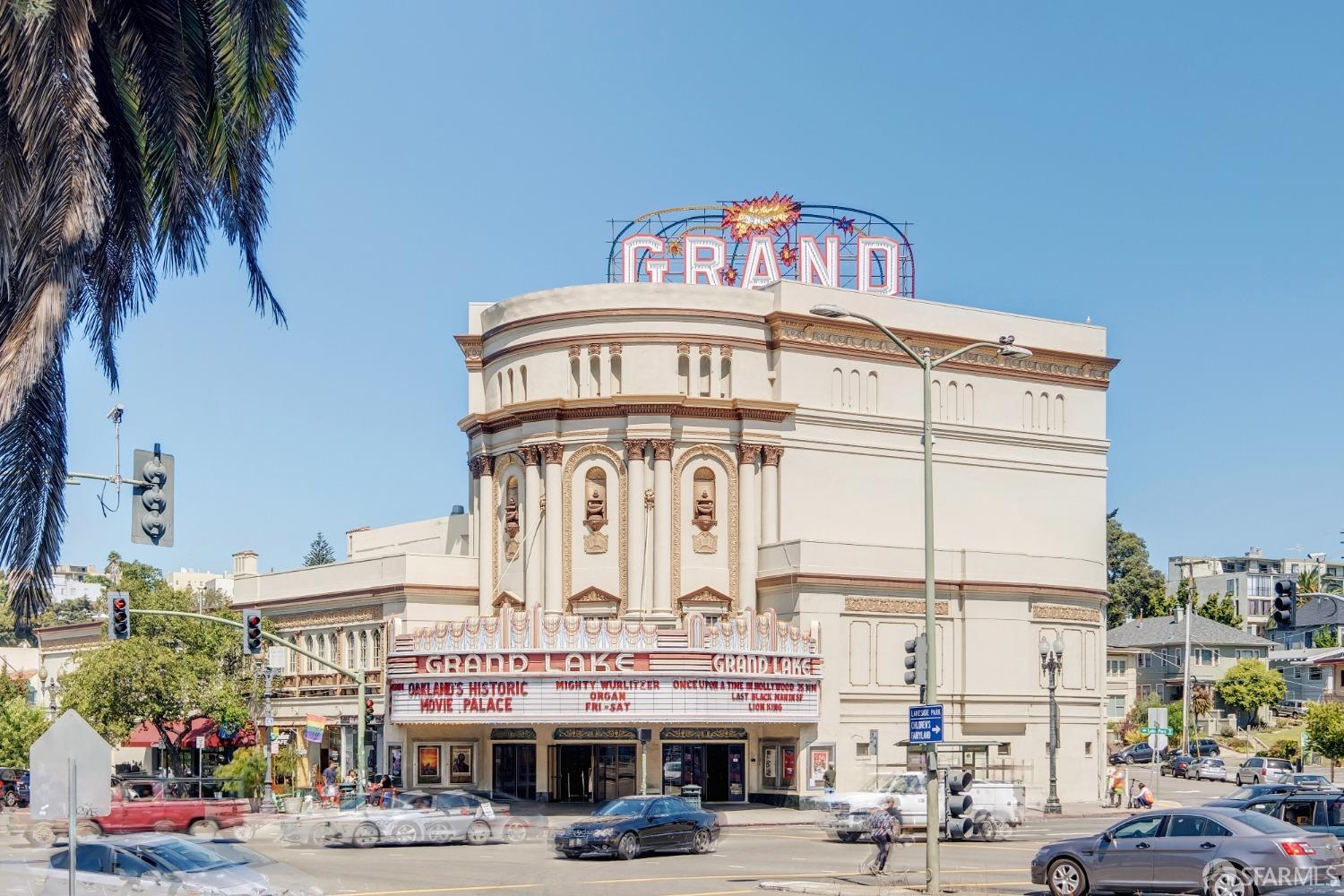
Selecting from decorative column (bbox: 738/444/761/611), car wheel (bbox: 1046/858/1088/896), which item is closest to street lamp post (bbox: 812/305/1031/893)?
car wheel (bbox: 1046/858/1088/896)

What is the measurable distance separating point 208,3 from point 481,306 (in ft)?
176

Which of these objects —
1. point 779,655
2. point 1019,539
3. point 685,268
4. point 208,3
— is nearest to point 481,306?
point 685,268

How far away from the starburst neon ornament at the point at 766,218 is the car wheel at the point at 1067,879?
46.2 meters

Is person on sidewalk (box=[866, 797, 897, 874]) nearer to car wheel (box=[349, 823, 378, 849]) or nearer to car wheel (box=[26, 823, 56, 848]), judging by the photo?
car wheel (box=[349, 823, 378, 849])

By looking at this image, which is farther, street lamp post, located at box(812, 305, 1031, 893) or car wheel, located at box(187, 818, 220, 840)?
car wheel, located at box(187, 818, 220, 840)

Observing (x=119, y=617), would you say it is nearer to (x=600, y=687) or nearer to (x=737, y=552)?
(x=600, y=687)

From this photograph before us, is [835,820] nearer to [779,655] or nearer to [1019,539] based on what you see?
[779,655]

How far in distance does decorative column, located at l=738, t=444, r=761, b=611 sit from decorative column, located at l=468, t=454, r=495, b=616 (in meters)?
10.2

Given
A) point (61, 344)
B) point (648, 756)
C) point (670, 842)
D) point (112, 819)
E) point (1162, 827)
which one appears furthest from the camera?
point (648, 756)

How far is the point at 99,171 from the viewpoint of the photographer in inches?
600

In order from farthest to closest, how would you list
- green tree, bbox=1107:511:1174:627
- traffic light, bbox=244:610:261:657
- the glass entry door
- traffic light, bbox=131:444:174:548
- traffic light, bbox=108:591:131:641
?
1. green tree, bbox=1107:511:1174:627
2. the glass entry door
3. traffic light, bbox=244:610:261:657
4. traffic light, bbox=108:591:131:641
5. traffic light, bbox=131:444:174:548

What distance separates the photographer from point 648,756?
59750mm

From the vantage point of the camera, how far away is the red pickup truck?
4372cm

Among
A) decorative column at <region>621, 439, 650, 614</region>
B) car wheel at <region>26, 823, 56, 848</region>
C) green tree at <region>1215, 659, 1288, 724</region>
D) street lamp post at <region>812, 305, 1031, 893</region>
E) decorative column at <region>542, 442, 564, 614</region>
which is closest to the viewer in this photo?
street lamp post at <region>812, 305, 1031, 893</region>
